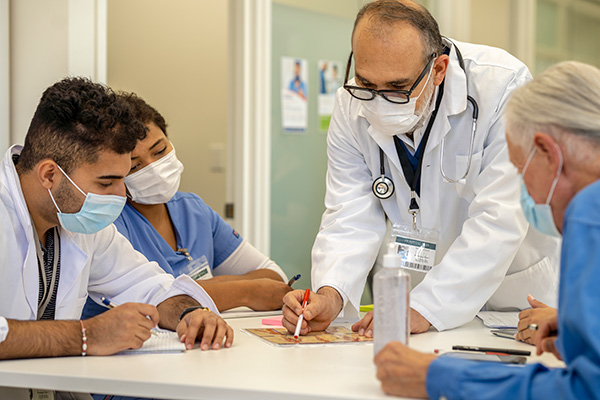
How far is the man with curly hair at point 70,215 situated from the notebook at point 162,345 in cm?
3

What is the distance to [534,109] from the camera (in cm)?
114

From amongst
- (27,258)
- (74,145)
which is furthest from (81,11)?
(27,258)

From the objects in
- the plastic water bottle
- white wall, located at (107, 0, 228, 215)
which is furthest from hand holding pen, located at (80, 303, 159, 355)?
white wall, located at (107, 0, 228, 215)

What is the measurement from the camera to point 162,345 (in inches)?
63.4

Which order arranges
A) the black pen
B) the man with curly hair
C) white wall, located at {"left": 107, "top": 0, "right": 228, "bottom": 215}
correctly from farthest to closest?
white wall, located at {"left": 107, "top": 0, "right": 228, "bottom": 215}
the man with curly hair
the black pen

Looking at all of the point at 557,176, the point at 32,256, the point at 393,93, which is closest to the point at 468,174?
the point at 393,93

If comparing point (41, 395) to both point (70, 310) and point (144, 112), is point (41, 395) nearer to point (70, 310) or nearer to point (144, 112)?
point (70, 310)

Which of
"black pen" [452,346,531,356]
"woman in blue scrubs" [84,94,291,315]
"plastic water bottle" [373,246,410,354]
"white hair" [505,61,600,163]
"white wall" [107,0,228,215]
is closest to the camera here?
"white hair" [505,61,600,163]

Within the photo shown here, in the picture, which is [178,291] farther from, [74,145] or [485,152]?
[485,152]

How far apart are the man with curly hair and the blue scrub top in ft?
1.15

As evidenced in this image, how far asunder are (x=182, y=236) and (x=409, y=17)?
1145 millimetres

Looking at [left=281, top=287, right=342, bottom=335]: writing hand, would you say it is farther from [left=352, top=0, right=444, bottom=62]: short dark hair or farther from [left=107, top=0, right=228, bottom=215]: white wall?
[left=107, top=0, right=228, bottom=215]: white wall

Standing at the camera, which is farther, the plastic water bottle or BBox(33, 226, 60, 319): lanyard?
BBox(33, 226, 60, 319): lanyard

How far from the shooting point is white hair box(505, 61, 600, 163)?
1.08m
